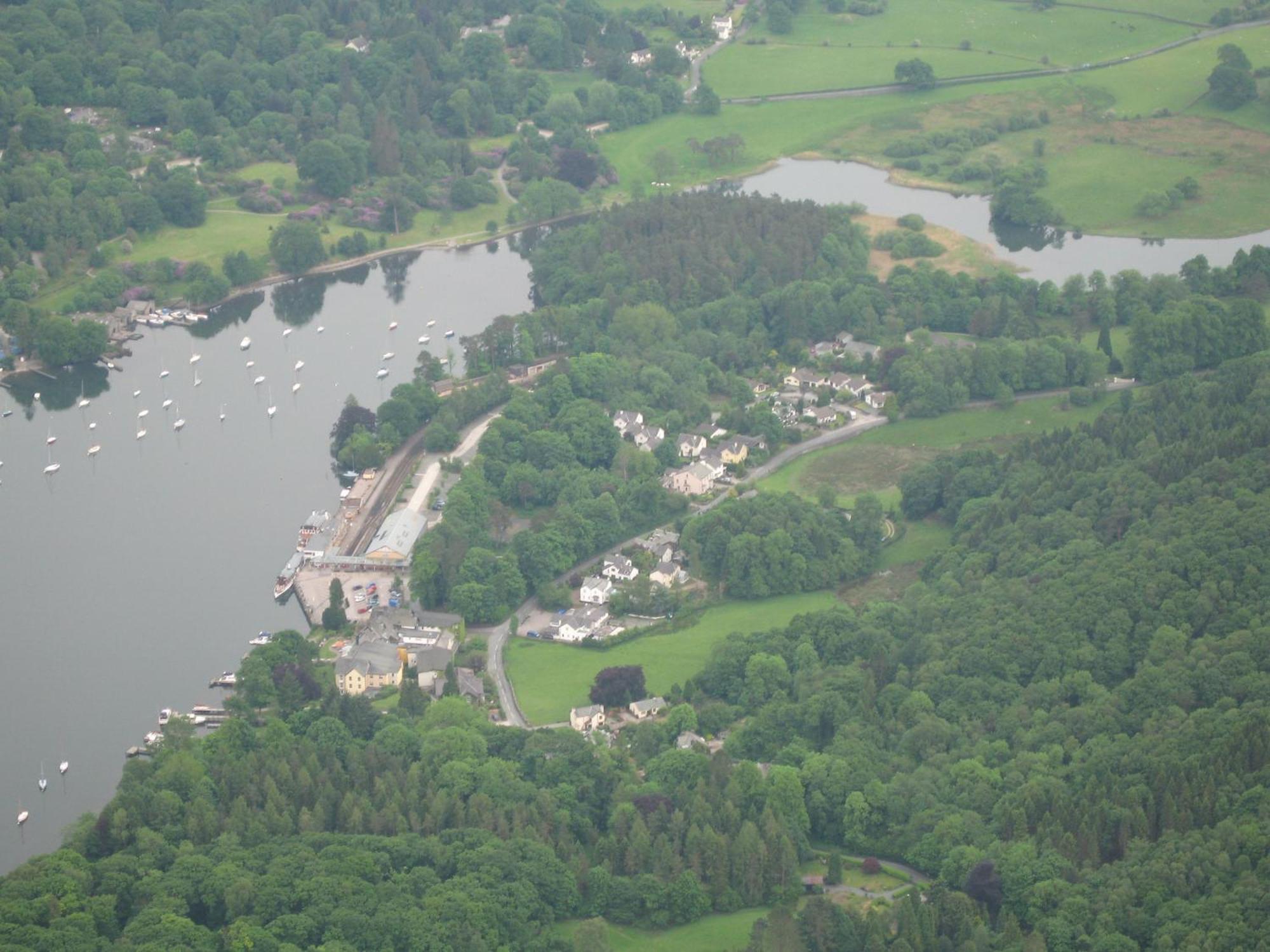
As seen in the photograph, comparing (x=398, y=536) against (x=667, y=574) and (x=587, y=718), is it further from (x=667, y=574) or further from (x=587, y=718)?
(x=587, y=718)

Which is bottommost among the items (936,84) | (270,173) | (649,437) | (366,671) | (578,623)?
(578,623)

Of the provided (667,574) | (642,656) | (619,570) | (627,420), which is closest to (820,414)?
(627,420)

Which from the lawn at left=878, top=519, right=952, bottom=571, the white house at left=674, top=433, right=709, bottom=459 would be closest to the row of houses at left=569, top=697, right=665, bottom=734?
the lawn at left=878, top=519, right=952, bottom=571

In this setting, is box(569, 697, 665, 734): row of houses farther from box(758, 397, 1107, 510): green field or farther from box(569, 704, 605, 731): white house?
box(758, 397, 1107, 510): green field

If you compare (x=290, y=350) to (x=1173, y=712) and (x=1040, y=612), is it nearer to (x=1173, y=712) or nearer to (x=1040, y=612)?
(x=1040, y=612)

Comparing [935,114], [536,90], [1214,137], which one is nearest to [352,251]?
[536,90]
